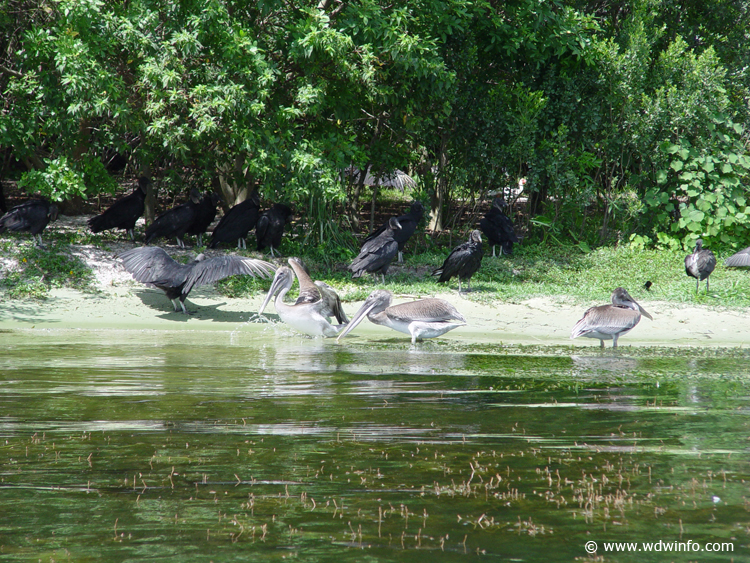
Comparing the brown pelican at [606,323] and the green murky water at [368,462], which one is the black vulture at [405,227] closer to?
the brown pelican at [606,323]

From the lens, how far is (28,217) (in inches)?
490

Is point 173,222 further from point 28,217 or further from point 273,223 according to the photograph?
point 28,217

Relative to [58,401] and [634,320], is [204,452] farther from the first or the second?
[634,320]

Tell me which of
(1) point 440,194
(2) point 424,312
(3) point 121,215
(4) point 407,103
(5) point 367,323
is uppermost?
(4) point 407,103

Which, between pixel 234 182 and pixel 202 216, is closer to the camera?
pixel 202 216

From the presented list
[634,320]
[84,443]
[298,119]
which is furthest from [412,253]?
[84,443]

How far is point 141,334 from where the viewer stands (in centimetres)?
989

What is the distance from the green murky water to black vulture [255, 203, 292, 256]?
6162 millimetres

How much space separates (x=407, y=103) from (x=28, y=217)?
21.6 feet

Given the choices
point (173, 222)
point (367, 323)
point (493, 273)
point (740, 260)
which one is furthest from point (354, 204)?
point (740, 260)

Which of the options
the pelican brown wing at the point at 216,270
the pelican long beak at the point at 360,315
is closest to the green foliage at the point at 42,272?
the pelican brown wing at the point at 216,270

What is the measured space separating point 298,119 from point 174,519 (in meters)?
11.0

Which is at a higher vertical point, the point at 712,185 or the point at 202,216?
the point at 712,185

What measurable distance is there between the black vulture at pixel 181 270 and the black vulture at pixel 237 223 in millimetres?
2425
